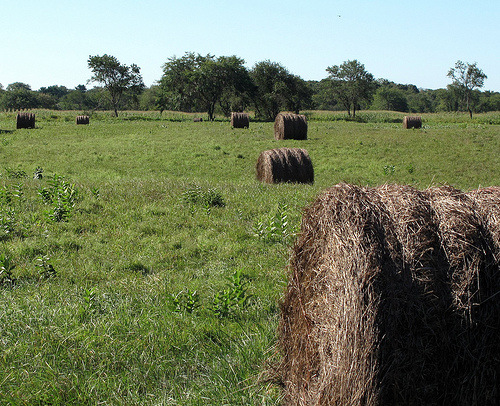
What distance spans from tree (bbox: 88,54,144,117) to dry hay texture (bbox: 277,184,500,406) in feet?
249

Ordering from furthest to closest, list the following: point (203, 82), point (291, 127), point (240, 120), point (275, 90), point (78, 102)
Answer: point (78, 102) < point (275, 90) < point (203, 82) < point (240, 120) < point (291, 127)

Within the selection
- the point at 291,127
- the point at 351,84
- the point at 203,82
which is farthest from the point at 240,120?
the point at 351,84

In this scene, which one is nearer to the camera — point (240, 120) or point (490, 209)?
point (490, 209)

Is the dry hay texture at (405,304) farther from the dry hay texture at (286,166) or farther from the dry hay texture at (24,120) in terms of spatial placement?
the dry hay texture at (24,120)

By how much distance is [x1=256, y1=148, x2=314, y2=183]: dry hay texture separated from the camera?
15.4 metres

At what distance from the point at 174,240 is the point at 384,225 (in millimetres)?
5135

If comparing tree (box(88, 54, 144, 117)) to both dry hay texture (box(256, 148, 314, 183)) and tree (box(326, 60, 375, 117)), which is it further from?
dry hay texture (box(256, 148, 314, 183))

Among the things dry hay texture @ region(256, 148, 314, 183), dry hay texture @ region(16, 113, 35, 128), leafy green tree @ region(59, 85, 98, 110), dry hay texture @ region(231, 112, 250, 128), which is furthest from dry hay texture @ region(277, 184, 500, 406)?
leafy green tree @ region(59, 85, 98, 110)

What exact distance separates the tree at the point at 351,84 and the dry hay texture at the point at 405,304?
260 ft

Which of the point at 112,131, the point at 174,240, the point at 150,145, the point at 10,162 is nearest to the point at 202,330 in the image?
the point at 174,240

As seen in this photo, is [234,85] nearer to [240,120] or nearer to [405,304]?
[240,120]

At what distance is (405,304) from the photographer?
318cm

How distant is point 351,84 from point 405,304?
86.7 m

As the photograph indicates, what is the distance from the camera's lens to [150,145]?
2717cm
